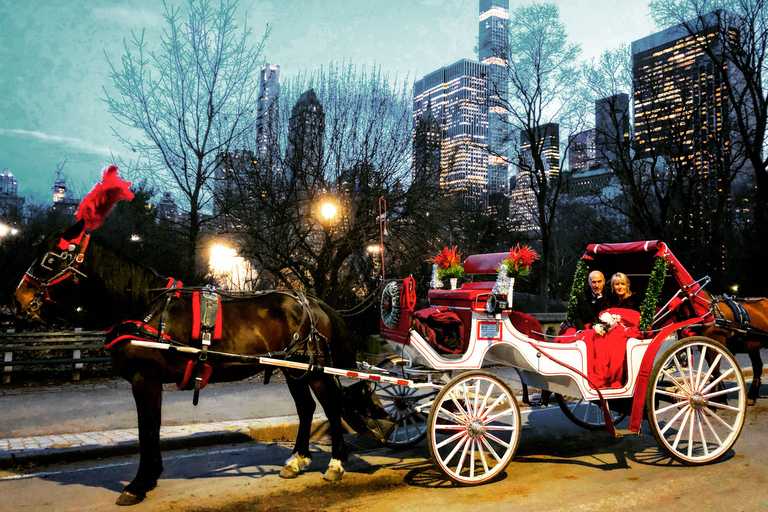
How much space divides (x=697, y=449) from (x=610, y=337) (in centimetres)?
161

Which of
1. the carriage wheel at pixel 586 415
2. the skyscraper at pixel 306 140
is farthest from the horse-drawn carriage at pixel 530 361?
the skyscraper at pixel 306 140

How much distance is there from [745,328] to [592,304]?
3.18m

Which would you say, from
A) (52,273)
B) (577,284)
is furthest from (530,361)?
(52,273)

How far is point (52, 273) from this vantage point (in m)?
4.40

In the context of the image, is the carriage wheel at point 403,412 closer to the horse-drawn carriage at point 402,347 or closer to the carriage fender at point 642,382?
the horse-drawn carriage at point 402,347

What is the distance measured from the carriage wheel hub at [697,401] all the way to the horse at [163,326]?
360 cm

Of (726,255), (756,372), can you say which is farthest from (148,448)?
(726,255)

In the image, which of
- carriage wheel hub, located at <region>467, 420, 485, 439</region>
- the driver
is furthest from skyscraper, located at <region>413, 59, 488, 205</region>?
carriage wheel hub, located at <region>467, 420, 485, 439</region>

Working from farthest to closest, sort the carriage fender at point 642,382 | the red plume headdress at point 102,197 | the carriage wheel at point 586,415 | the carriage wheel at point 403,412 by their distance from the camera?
1. the carriage wheel at point 586,415
2. the carriage wheel at point 403,412
3. the carriage fender at point 642,382
4. the red plume headdress at point 102,197

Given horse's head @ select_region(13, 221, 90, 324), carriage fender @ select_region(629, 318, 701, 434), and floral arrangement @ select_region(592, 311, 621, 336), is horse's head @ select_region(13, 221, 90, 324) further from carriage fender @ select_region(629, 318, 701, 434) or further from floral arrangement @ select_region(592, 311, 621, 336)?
carriage fender @ select_region(629, 318, 701, 434)

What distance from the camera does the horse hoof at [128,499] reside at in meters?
4.34

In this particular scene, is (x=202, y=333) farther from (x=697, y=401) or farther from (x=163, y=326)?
(x=697, y=401)

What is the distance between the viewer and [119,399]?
831cm

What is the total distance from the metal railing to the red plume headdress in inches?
229
